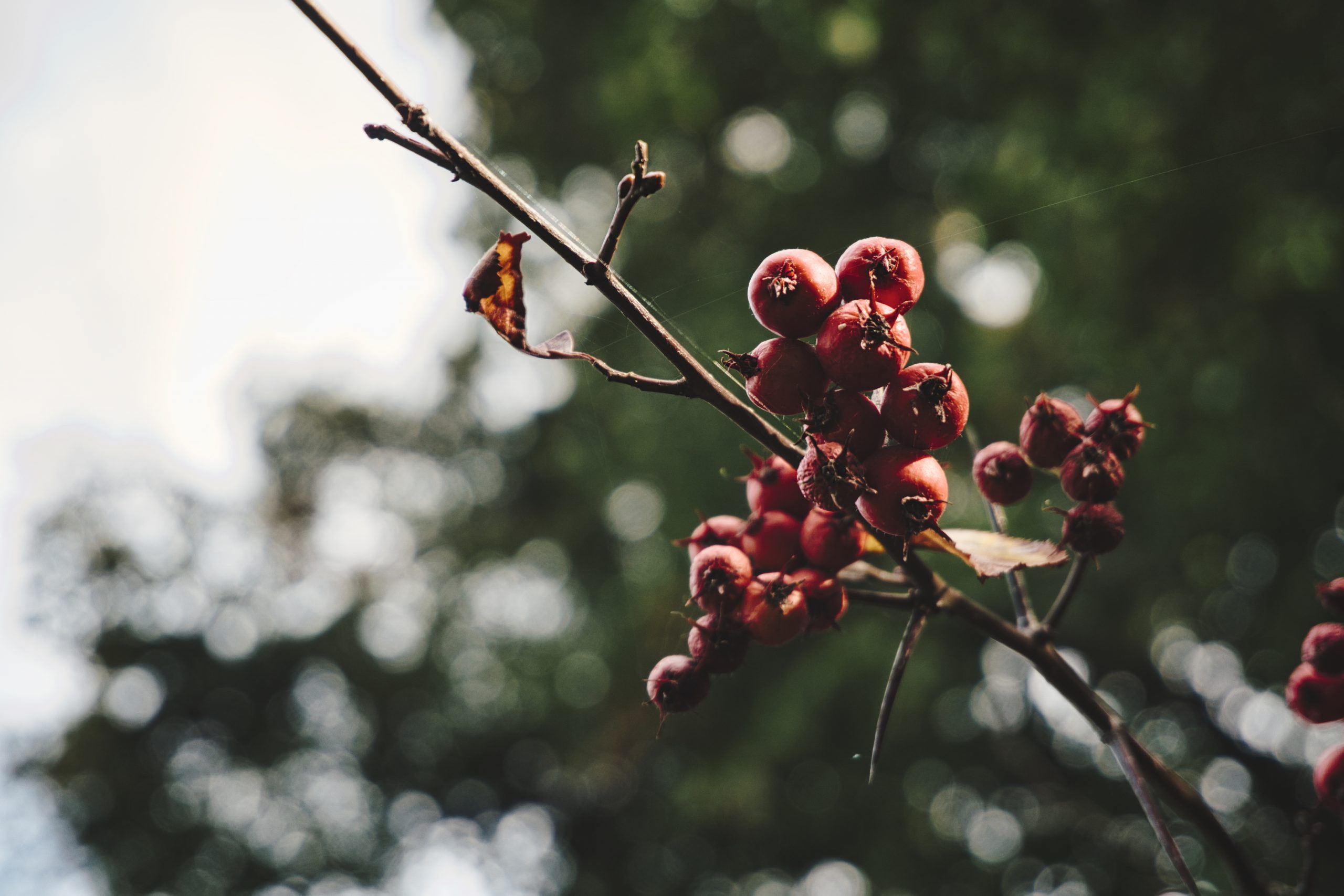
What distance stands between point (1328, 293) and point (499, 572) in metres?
7.17

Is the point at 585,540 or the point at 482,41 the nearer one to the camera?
the point at 482,41

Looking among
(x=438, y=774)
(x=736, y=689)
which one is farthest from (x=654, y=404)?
(x=438, y=774)

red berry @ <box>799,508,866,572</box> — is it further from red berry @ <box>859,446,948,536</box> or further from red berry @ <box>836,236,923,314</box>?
red berry @ <box>836,236,923,314</box>

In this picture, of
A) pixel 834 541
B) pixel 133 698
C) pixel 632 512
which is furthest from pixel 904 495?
pixel 133 698

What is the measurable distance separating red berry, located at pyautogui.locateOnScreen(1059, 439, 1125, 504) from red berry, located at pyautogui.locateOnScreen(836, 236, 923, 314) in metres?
0.34

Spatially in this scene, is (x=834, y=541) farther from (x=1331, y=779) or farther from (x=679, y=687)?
(x=1331, y=779)

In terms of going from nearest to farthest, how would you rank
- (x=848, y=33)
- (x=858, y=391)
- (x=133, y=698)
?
(x=858, y=391) → (x=848, y=33) → (x=133, y=698)

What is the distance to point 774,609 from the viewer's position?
1.03m

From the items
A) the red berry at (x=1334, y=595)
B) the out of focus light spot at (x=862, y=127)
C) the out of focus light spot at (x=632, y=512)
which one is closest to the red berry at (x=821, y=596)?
the red berry at (x=1334, y=595)

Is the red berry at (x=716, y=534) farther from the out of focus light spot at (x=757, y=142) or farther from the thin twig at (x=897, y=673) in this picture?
the out of focus light spot at (x=757, y=142)

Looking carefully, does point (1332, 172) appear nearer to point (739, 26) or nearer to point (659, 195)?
point (739, 26)

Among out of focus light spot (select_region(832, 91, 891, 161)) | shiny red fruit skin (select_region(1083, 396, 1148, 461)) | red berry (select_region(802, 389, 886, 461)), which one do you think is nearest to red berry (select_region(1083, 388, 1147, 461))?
shiny red fruit skin (select_region(1083, 396, 1148, 461))

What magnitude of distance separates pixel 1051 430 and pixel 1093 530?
0.15m

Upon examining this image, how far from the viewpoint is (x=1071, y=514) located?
3.49ft
